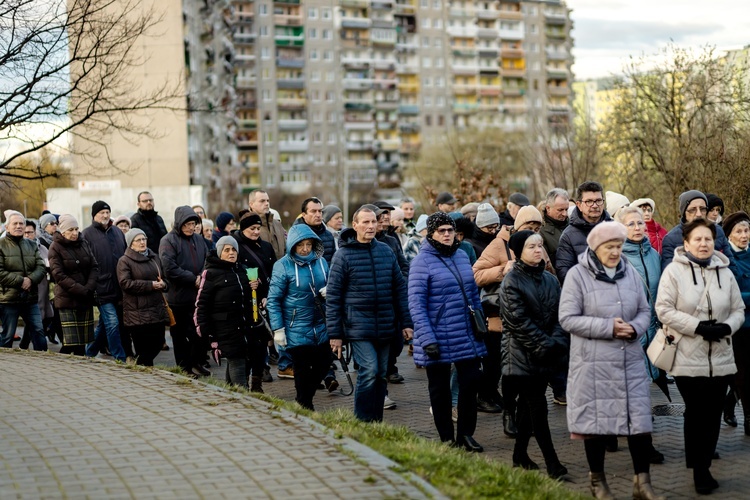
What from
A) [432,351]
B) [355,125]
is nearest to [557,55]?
[355,125]

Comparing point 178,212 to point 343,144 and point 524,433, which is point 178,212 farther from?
point 343,144

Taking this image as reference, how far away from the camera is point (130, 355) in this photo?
17219 mm

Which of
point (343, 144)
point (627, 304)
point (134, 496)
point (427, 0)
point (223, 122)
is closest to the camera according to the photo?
point (134, 496)

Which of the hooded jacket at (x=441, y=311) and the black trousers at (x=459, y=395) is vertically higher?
the hooded jacket at (x=441, y=311)

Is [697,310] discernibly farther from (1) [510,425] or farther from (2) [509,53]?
(2) [509,53]

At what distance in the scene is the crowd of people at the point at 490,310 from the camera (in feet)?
28.4

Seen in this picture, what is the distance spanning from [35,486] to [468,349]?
13.3 ft

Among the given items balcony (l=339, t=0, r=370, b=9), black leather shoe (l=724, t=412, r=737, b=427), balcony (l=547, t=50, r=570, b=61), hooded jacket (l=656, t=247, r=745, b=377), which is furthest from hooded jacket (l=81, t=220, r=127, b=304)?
balcony (l=547, t=50, r=570, b=61)

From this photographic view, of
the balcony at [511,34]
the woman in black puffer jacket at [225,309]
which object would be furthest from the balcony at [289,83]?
the woman in black puffer jacket at [225,309]

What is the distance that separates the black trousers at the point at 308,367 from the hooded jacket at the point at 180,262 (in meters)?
3.95

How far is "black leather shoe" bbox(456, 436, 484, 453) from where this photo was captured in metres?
10.2

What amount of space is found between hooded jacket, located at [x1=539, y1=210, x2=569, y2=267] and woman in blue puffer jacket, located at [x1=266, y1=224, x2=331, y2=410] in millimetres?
2346

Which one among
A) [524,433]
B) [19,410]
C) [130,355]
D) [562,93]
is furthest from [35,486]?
[562,93]

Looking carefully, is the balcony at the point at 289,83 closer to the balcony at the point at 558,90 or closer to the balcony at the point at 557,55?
the balcony at the point at 558,90
